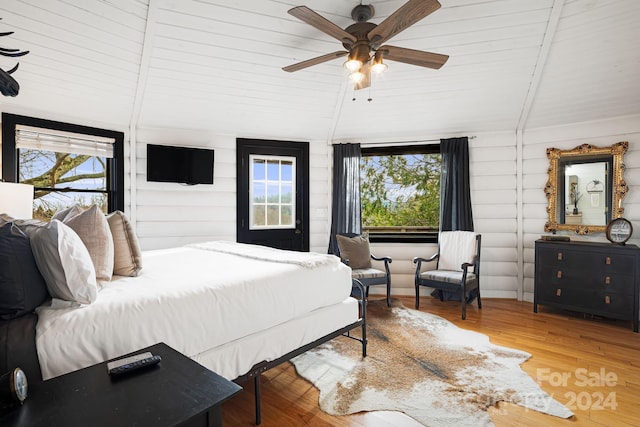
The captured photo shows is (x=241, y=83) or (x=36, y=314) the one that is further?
(x=241, y=83)

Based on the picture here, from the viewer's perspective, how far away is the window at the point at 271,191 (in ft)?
15.4

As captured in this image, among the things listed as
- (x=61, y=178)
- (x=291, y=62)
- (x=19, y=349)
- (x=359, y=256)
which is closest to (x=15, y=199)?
(x=19, y=349)

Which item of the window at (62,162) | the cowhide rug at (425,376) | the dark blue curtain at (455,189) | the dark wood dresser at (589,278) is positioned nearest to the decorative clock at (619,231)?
the dark wood dresser at (589,278)

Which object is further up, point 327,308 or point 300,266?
point 300,266

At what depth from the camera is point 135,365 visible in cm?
114

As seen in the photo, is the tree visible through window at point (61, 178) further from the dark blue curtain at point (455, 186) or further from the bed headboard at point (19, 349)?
the dark blue curtain at point (455, 186)

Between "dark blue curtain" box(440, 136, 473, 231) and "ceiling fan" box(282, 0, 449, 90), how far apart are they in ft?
6.62

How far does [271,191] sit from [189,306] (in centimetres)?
325

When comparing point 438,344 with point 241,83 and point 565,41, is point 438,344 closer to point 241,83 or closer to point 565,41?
point 565,41

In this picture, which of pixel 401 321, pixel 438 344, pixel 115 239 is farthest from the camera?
pixel 401 321

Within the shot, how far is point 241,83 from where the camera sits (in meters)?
3.83

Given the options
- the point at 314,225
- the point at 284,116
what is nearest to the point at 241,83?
the point at 284,116

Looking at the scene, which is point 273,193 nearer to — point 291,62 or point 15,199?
point 291,62

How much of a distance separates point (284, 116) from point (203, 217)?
173 centimetres
